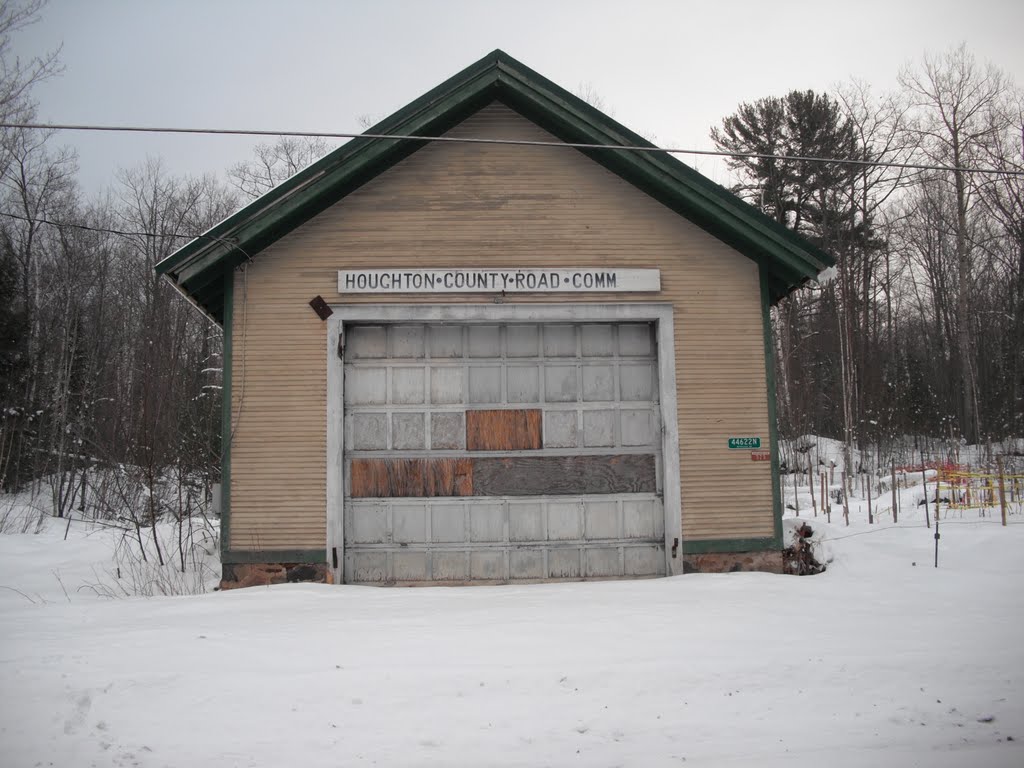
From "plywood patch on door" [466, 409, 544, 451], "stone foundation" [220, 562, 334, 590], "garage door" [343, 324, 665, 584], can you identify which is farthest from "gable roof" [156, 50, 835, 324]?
"stone foundation" [220, 562, 334, 590]

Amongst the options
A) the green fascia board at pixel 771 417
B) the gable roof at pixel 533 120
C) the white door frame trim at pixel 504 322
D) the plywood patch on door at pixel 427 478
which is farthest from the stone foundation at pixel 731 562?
the gable roof at pixel 533 120

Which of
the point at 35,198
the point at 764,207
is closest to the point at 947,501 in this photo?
the point at 764,207

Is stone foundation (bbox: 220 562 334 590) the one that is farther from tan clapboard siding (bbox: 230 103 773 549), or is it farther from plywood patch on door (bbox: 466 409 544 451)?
plywood patch on door (bbox: 466 409 544 451)

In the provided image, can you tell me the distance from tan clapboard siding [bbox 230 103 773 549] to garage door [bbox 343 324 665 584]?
0.50 m

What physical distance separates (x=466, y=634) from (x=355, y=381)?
4244mm

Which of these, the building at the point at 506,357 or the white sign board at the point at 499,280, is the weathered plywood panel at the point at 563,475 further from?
the white sign board at the point at 499,280

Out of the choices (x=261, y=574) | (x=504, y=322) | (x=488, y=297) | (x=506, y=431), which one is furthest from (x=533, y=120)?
(x=261, y=574)

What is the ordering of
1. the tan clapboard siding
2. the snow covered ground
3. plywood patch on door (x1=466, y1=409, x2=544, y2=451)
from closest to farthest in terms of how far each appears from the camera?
1. the snow covered ground
2. the tan clapboard siding
3. plywood patch on door (x1=466, y1=409, x2=544, y2=451)

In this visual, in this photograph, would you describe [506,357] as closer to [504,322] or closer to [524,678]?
[504,322]

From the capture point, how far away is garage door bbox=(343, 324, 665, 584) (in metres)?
9.91

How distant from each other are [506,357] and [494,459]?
1330 millimetres

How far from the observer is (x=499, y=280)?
9.92 metres

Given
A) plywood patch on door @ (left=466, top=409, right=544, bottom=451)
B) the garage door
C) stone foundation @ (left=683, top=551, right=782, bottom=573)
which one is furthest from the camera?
plywood patch on door @ (left=466, top=409, right=544, bottom=451)

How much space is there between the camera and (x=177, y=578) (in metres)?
10.3
